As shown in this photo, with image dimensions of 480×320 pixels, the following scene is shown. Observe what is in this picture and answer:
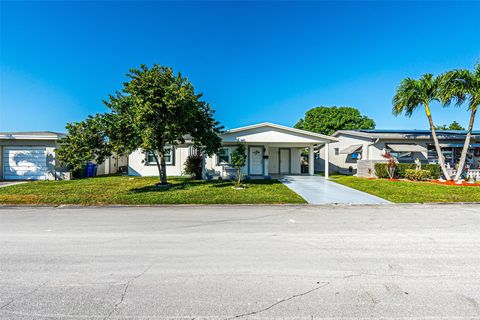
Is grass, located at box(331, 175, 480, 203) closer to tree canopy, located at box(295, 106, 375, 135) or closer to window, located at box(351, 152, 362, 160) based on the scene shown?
window, located at box(351, 152, 362, 160)

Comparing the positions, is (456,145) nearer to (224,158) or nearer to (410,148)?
(410,148)

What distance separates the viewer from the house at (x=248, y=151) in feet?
48.4

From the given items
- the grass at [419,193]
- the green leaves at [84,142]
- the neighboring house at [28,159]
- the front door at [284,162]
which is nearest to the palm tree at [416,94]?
the grass at [419,193]

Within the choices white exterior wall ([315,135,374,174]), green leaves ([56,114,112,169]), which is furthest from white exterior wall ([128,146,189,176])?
white exterior wall ([315,135,374,174])

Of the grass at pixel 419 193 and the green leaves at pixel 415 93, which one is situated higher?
the green leaves at pixel 415 93

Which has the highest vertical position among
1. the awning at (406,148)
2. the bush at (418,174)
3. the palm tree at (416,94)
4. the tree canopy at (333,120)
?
the tree canopy at (333,120)

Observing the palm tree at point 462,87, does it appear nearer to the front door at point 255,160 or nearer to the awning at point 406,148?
the awning at point 406,148

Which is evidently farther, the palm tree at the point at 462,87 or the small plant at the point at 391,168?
the small plant at the point at 391,168

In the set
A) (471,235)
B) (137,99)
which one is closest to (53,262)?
(137,99)

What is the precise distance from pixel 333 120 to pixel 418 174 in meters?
24.4

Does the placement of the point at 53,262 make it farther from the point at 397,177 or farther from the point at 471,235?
the point at 397,177

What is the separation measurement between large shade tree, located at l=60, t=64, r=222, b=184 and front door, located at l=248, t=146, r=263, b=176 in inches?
267

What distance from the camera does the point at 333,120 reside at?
3706cm

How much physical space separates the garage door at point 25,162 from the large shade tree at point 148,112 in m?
7.68
